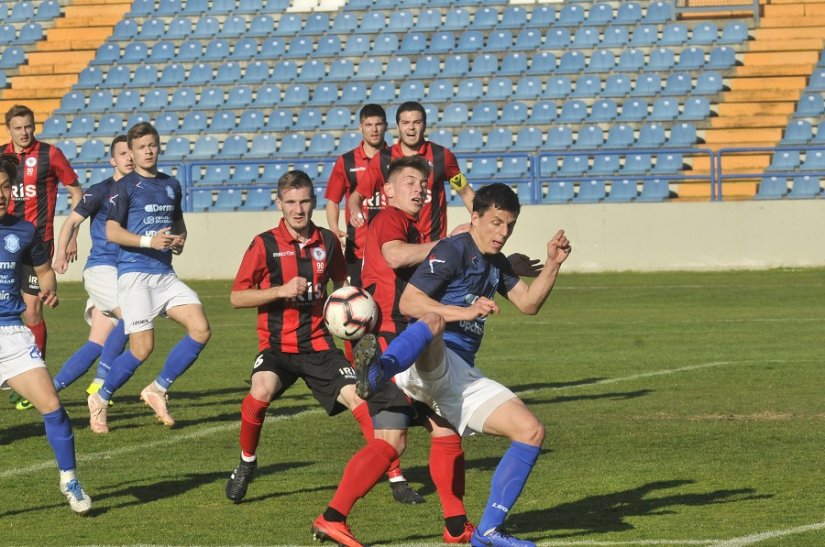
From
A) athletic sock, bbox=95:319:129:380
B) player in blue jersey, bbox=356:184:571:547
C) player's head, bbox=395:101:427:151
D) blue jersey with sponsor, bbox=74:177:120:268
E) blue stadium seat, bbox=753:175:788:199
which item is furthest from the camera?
blue stadium seat, bbox=753:175:788:199

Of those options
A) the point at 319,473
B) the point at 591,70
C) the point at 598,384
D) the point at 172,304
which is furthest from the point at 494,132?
the point at 319,473

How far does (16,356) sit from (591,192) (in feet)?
59.5

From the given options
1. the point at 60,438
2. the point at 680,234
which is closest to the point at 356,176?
the point at 60,438

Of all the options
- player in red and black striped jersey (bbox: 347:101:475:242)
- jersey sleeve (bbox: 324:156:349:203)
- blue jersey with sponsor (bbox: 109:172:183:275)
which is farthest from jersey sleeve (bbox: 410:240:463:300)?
jersey sleeve (bbox: 324:156:349:203)

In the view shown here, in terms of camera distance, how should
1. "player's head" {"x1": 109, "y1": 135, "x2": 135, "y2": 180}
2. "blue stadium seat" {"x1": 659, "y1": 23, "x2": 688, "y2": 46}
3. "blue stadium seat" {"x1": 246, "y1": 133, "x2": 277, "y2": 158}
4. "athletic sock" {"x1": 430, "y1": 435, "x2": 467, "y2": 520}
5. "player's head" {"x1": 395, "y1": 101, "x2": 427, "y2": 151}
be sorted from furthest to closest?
"blue stadium seat" {"x1": 246, "y1": 133, "x2": 277, "y2": 158}, "blue stadium seat" {"x1": 659, "y1": 23, "x2": 688, "y2": 46}, "player's head" {"x1": 109, "y1": 135, "x2": 135, "y2": 180}, "player's head" {"x1": 395, "y1": 101, "x2": 427, "y2": 151}, "athletic sock" {"x1": 430, "y1": 435, "x2": 467, "y2": 520}

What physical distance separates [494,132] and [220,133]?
568cm

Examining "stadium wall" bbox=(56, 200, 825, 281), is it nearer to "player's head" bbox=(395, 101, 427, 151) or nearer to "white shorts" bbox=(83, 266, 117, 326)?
"white shorts" bbox=(83, 266, 117, 326)

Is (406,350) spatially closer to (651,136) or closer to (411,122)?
(411,122)

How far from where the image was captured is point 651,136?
24922 mm

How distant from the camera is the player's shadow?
6.36m

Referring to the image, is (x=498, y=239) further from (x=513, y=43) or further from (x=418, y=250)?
(x=513, y=43)

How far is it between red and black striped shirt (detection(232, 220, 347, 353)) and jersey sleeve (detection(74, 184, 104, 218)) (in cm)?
349

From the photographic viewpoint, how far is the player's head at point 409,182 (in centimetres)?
673

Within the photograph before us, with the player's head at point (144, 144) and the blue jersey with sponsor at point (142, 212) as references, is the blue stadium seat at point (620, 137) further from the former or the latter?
the player's head at point (144, 144)
